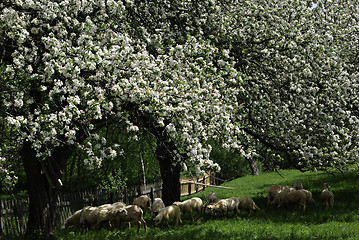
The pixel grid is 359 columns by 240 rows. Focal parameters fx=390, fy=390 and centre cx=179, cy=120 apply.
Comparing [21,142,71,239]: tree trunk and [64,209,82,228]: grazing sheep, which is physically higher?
[21,142,71,239]: tree trunk

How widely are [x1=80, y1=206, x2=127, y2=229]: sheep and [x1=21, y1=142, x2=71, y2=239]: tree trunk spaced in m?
1.58

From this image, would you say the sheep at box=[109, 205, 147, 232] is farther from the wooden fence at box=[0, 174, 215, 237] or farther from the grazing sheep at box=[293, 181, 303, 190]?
the grazing sheep at box=[293, 181, 303, 190]

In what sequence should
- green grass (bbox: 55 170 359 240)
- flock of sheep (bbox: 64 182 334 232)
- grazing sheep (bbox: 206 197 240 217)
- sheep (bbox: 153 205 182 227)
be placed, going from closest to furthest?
green grass (bbox: 55 170 359 240) → flock of sheep (bbox: 64 182 334 232) → sheep (bbox: 153 205 182 227) → grazing sheep (bbox: 206 197 240 217)

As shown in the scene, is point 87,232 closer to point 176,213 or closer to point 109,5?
point 176,213

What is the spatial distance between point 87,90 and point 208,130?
340 centimetres

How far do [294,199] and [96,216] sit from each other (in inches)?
275

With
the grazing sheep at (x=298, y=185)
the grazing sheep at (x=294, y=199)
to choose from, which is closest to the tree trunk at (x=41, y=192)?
the grazing sheep at (x=294, y=199)

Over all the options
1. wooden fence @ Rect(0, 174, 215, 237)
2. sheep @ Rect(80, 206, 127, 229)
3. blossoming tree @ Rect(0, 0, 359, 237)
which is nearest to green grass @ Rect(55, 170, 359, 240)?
sheep @ Rect(80, 206, 127, 229)

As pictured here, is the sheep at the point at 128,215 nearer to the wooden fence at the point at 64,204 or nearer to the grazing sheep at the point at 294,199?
the wooden fence at the point at 64,204

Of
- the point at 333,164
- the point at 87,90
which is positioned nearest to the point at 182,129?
the point at 87,90

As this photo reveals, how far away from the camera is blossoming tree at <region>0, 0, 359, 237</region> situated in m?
8.78

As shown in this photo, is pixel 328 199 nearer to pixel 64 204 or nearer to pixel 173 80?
pixel 173 80

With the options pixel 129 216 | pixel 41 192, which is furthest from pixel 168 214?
Result: pixel 41 192

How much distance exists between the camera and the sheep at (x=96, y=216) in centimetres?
1285
